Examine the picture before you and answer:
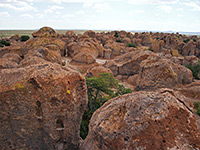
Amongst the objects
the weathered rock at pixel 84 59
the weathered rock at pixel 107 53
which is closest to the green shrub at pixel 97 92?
the weathered rock at pixel 84 59

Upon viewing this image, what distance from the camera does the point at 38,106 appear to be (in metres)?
3.70

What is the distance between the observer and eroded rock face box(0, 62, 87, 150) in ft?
11.8

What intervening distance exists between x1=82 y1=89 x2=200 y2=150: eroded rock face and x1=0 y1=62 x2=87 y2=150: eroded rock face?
45.4 inches

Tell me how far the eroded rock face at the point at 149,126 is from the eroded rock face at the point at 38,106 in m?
1.15

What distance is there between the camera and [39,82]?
3.60 m

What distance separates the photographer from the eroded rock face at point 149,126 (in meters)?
2.59

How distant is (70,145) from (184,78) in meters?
11.3

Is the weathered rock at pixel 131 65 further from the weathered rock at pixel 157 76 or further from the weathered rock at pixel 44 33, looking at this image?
the weathered rock at pixel 44 33

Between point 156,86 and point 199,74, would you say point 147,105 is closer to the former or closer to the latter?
point 156,86

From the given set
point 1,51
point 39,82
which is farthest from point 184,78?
point 1,51

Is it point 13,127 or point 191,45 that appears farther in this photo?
point 191,45

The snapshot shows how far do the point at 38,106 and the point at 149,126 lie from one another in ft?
8.17

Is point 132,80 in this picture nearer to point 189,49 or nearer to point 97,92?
point 97,92

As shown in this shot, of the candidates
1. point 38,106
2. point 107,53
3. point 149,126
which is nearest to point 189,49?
point 107,53
